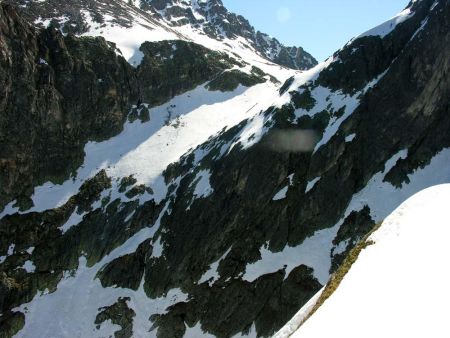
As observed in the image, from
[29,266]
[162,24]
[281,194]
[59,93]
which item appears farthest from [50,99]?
[162,24]

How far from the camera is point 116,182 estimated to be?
55.3 m

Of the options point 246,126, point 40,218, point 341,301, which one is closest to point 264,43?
point 246,126

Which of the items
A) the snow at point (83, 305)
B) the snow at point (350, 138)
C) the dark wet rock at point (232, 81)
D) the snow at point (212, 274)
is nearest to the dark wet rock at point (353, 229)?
the snow at point (350, 138)

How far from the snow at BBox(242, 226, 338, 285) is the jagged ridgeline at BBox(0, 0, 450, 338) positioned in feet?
0.41

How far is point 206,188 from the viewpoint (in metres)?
46.2

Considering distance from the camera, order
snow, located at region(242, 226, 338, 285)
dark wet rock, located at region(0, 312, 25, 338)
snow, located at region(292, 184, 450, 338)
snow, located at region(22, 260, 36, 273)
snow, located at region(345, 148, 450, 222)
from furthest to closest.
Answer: snow, located at region(22, 260, 36, 273) < dark wet rock, located at region(0, 312, 25, 338) < snow, located at region(345, 148, 450, 222) < snow, located at region(242, 226, 338, 285) < snow, located at region(292, 184, 450, 338)

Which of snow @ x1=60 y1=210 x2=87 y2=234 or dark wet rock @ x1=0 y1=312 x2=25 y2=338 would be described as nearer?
dark wet rock @ x1=0 y1=312 x2=25 y2=338

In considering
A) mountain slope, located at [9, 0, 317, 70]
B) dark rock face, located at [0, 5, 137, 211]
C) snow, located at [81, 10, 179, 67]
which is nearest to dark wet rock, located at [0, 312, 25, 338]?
dark rock face, located at [0, 5, 137, 211]

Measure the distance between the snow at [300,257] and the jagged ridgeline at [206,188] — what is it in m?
0.12

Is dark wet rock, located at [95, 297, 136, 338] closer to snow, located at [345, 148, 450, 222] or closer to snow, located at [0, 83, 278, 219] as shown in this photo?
snow, located at [0, 83, 278, 219]

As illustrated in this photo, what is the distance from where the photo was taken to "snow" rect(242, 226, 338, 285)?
122 ft

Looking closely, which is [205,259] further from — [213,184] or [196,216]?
[213,184]

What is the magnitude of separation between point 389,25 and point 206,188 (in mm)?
29581

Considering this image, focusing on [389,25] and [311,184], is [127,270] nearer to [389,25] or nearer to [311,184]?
[311,184]
